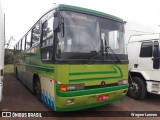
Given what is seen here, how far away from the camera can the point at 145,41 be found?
26.3 feet

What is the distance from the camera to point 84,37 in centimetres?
520

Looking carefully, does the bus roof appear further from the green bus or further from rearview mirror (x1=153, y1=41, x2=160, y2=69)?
rearview mirror (x1=153, y1=41, x2=160, y2=69)

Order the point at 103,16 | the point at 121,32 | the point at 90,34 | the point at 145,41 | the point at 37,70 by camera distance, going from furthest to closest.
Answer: the point at 145,41, the point at 37,70, the point at 121,32, the point at 103,16, the point at 90,34

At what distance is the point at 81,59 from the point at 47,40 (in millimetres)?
1295

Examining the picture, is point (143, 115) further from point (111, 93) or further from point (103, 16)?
point (103, 16)

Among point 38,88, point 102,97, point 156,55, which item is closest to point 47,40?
point 38,88

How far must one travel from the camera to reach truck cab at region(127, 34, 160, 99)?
7348 millimetres

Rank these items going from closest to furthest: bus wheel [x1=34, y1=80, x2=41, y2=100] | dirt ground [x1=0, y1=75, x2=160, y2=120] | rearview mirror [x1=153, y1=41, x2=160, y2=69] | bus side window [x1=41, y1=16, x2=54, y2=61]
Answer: bus side window [x1=41, y1=16, x2=54, y2=61] < dirt ground [x1=0, y1=75, x2=160, y2=120] < bus wheel [x1=34, y1=80, x2=41, y2=100] < rearview mirror [x1=153, y1=41, x2=160, y2=69]

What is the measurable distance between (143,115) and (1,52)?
445 centimetres

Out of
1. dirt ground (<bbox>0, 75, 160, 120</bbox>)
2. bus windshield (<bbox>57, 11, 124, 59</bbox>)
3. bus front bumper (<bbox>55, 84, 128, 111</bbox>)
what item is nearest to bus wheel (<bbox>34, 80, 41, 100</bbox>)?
dirt ground (<bbox>0, 75, 160, 120</bbox>)

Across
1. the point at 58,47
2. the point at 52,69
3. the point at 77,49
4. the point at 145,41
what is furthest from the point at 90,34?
the point at 145,41

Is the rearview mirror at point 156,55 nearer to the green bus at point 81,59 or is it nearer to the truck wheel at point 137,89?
the truck wheel at point 137,89

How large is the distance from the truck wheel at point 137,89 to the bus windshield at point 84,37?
263 cm

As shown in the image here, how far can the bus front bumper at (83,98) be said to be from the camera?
191 inches
